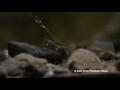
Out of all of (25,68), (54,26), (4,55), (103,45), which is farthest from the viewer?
(103,45)

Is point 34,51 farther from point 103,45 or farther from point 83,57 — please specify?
point 103,45

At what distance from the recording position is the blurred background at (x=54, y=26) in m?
2.98

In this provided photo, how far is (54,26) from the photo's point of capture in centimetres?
312

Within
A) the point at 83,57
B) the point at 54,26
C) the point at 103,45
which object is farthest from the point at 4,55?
the point at 103,45

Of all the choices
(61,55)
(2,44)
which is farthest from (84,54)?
(2,44)

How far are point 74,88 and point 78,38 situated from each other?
1137mm

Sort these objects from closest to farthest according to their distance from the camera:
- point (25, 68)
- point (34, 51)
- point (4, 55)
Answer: point (25, 68)
point (34, 51)
point (4, 55)

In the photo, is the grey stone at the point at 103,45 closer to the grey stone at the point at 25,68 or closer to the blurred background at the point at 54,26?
the blurred background at the point at 54,26

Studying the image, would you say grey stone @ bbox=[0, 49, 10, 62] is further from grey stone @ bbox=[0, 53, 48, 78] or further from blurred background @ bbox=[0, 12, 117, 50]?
grey stone @ bbox=[0, 53, 48, 78]

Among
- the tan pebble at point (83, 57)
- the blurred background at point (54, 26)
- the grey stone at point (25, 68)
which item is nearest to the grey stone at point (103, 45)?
the blurred background at point (54, 26)

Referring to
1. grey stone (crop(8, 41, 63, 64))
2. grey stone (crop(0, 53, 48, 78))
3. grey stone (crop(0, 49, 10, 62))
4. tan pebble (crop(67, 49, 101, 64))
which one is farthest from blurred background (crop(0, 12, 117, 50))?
grey stone (crop(0, 53, 48, 78))

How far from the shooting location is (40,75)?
228 centimetres
